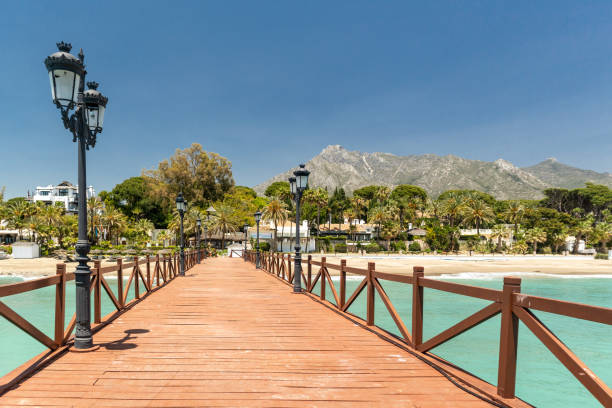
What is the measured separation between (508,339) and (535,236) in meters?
68.9

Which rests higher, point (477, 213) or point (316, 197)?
point (316, 197)

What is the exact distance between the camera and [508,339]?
10.4 feet

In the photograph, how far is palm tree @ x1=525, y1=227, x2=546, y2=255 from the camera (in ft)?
200

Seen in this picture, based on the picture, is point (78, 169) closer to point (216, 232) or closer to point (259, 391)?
point (259, 391)

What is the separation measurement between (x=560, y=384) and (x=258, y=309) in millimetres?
7825

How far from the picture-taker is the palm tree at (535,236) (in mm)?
60969

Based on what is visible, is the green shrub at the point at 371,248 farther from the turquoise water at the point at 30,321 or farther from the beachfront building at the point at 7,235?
the beachfront building at the point at 7,235

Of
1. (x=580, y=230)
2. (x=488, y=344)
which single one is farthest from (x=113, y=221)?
(x=580, y=230)

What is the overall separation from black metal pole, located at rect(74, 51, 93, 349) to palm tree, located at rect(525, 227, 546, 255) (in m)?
69.1

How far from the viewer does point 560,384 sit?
29.7 ft

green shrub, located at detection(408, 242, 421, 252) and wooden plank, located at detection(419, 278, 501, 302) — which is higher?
wooden plank, located at detection(419, 278, 501, 302)

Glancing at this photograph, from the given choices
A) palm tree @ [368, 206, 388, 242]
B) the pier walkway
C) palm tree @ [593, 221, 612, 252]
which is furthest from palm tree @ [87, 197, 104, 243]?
palm tree @ [593, 221, 612, 252]

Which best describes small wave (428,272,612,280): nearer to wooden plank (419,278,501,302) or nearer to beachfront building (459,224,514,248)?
wooden plank (419,278,501,302)

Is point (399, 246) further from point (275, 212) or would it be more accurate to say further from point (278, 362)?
point (278, 362)
